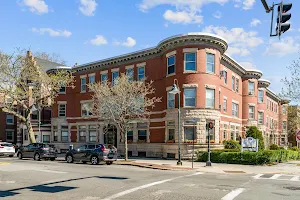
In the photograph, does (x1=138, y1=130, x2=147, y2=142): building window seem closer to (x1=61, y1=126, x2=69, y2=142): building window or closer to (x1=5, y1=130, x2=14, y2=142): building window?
(x1=61, y1=126, x2=69, y2=142): building window

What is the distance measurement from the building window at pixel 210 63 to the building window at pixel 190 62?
1.33 metres

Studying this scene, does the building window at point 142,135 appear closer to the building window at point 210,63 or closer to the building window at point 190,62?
the building window at point 190,62

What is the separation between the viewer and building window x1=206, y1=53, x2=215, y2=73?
30516 millimetres

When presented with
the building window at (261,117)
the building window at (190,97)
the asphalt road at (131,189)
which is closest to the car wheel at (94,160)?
the asphalt road at (131,189)

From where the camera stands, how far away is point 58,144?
43.1m

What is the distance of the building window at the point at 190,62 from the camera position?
30.1 m

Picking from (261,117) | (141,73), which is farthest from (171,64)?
(261,117)

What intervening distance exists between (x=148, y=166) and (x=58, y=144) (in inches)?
927

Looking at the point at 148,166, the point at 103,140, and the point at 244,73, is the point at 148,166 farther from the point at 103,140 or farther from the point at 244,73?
the point at 244,73

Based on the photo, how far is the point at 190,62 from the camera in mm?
30203

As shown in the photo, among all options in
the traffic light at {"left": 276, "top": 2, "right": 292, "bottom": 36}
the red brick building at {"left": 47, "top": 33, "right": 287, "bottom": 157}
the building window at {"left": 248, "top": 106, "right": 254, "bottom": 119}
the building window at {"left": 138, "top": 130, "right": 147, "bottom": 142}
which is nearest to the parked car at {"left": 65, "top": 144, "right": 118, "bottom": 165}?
the red brick building at {"left": 47, "top": 33, "right": 287, "bottom": 157}

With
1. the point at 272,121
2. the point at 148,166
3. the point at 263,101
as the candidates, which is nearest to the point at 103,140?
the point at 148,166

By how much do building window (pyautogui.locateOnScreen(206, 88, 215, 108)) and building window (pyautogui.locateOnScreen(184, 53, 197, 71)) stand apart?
2.56m

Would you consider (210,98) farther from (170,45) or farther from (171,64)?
(170,45)
